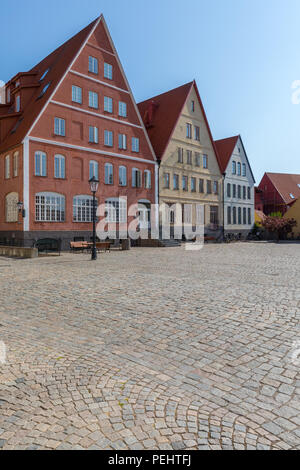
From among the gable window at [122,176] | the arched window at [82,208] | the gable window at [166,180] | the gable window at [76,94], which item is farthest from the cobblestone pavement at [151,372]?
the gable window at [166,180]

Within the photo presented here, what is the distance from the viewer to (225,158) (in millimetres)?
44562

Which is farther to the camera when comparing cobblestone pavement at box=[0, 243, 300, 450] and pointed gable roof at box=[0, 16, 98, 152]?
pointed gable roof at box=[0, 16, 98, 152]

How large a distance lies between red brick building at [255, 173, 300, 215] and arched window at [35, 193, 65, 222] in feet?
139

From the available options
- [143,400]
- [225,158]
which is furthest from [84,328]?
[225,158]

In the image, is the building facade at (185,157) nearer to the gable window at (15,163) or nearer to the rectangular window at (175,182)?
the rectangular window at (175,182)

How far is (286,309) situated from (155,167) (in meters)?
29.0

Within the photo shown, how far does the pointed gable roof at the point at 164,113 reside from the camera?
36156mm

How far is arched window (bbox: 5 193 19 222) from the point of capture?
25625 millimetres

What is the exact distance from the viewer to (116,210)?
3028 cm

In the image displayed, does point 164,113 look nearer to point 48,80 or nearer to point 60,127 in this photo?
A: point 48,80

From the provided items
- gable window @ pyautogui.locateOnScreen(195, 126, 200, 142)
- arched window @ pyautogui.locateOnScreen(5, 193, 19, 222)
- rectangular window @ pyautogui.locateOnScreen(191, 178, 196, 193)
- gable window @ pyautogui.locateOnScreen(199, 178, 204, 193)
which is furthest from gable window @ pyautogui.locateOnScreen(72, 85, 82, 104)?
gable window @ pyautogui.locateOnScreen(199, 178, 204, 193)

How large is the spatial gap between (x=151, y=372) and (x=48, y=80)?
30417mm

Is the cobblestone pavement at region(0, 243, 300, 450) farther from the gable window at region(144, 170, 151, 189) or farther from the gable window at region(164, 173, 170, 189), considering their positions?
the gable window at region(164, 173, 170, 189)

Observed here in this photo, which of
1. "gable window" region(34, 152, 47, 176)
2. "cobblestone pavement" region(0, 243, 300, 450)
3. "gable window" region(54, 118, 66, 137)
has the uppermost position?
"gable window" region(54, 118, 66, 137)
